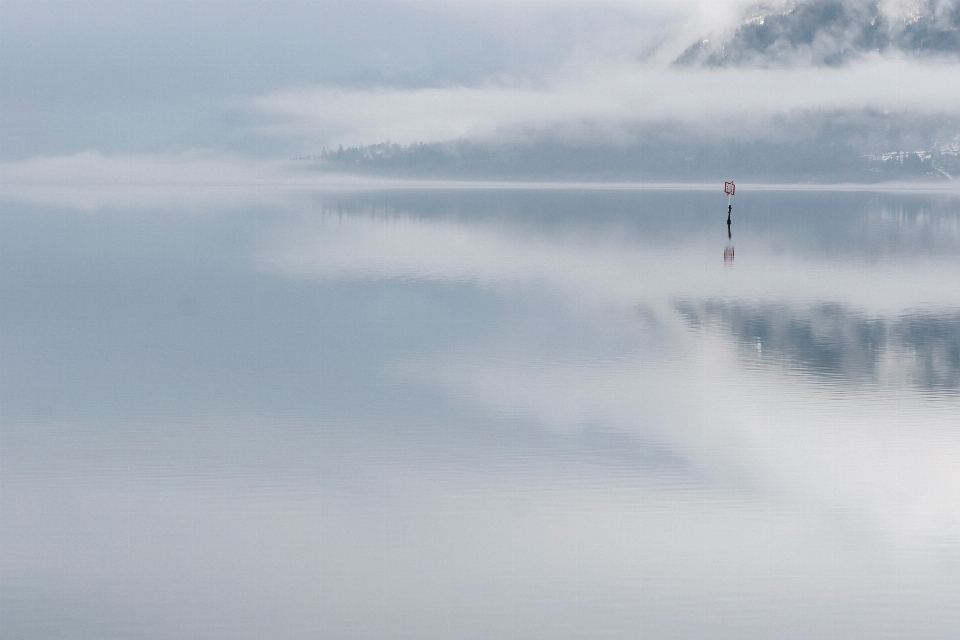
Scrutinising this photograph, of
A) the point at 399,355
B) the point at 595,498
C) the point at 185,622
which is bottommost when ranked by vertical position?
the point at 185,622

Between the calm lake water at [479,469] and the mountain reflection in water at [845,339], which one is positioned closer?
the calm lake water at [479,469]

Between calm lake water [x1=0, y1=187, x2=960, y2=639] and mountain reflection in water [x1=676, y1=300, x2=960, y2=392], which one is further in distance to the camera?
mountain reflection in water [x1=676, y1=300, x2=960, y2=392]

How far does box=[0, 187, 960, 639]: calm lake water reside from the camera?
25.3 metres

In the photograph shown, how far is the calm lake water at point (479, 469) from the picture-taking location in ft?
82.9

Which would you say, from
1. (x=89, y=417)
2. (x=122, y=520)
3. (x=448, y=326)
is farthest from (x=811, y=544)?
(x=448, y=326)

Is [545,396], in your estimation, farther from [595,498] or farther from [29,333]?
[29,333]

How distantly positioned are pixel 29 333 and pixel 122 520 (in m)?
35.5

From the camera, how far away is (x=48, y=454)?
3625 cm

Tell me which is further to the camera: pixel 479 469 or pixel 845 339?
pixel 845 339

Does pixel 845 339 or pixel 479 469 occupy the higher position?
pixel 845 339

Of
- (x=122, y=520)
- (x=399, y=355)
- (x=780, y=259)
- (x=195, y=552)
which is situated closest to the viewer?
(x=195, y=552)

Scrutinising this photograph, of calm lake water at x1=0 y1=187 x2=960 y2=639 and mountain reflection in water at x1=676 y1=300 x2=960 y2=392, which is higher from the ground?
mountain reflection in water at x1=676 y1=300 x2=960 y2=392

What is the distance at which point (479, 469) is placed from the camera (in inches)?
1363

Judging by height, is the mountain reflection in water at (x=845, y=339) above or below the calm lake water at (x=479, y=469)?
above
